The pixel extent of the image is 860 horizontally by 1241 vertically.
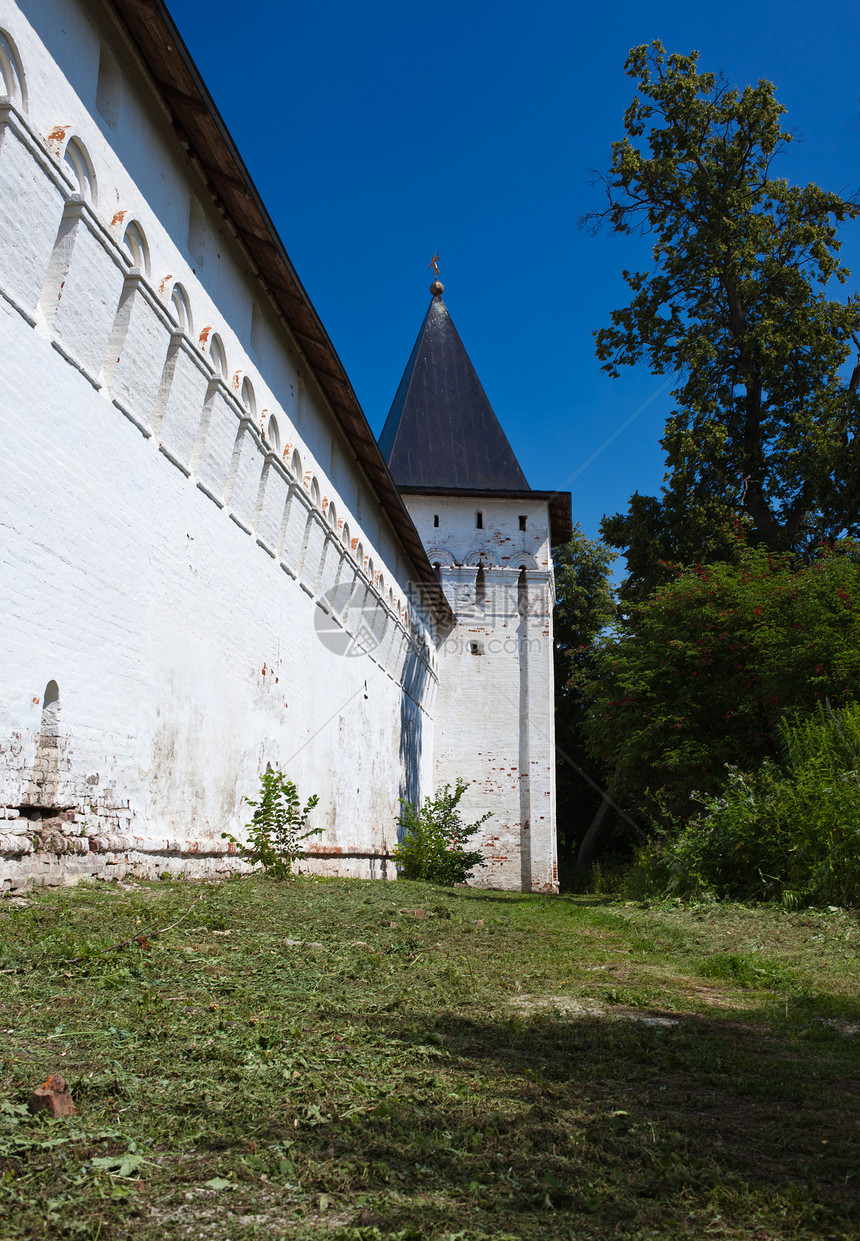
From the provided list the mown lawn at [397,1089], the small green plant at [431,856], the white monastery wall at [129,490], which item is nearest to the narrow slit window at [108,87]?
the white monastery wall at [129,490]

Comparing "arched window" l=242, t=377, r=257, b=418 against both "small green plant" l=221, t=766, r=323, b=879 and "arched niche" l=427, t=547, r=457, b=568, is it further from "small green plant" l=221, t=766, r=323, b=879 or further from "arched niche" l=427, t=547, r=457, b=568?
"arched niche" l=427, t=547, r=457, b=568

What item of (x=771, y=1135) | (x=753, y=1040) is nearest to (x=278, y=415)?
(x=753, y=1040)

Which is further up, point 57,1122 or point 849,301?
point 849,301

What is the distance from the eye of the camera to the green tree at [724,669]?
1184 centimetres

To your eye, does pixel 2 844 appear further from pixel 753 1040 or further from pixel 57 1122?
pixel 753 1040

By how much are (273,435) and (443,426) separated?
16157 millimetres

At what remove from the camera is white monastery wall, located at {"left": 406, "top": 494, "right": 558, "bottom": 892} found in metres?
21.6

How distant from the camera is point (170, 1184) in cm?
191

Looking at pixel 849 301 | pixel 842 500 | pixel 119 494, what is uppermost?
pixel 849 301

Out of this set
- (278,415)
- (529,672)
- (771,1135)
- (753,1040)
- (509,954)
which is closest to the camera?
(771,1135)

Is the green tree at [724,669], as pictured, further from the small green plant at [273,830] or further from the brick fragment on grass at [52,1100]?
the brick fragment on grass at [52,1100]

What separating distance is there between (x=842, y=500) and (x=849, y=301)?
15.2 ft

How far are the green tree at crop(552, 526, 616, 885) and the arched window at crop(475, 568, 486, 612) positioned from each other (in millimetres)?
7018

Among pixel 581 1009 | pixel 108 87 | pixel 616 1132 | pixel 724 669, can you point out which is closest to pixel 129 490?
pixel 108 87
